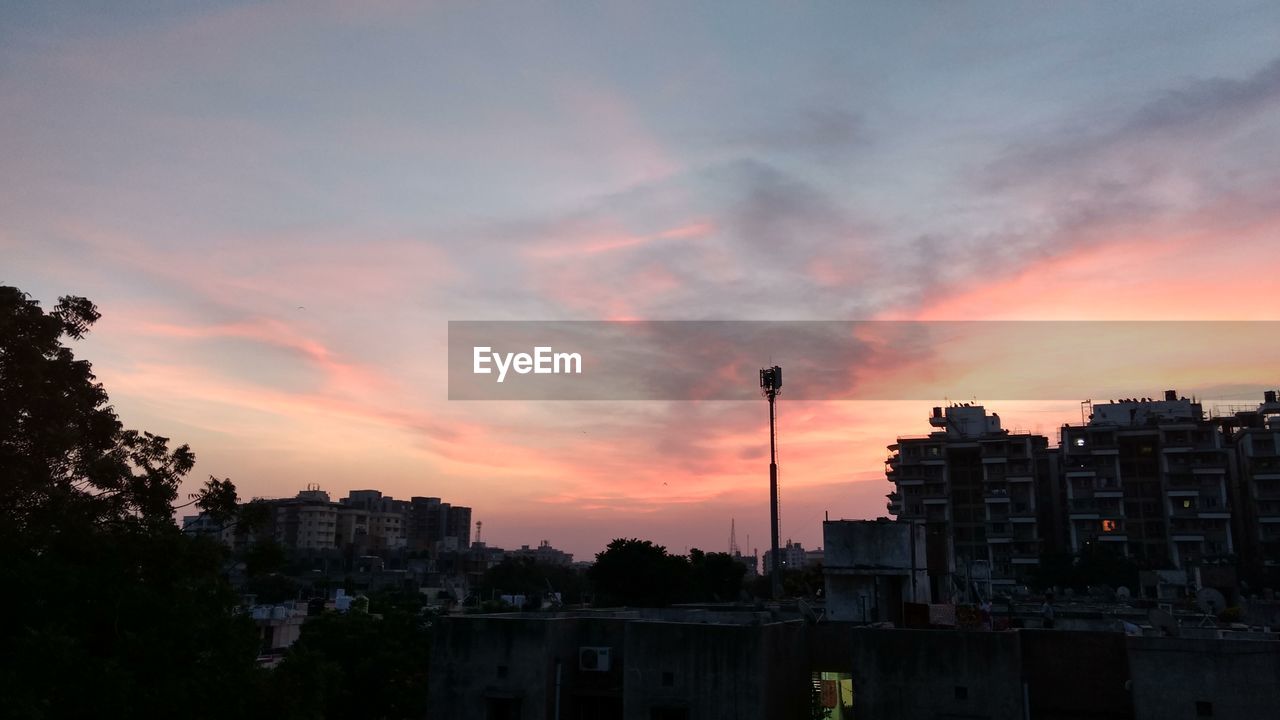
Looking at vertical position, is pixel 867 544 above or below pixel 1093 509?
below

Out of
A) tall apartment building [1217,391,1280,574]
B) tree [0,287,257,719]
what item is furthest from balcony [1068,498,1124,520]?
tree [0,287,257,719]

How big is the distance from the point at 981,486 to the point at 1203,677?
84172mm

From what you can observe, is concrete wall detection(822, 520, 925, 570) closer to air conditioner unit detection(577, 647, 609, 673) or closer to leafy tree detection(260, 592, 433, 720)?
air conditioner unit detection(577, 647, 609, 673)

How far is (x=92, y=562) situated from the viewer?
17047 mm

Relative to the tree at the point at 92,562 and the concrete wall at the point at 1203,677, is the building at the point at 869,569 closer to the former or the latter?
the concrete wall at the point at 1203,677

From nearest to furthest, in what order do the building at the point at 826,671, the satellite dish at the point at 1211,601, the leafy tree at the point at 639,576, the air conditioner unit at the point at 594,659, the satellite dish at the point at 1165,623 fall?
the building at the point at 826,671, the satellite dish at the point at 1165,623, the air conditioner unit at the point at 594,659, the satellite dish at the point at 1211,601, the leafy tree at the point at 639,576

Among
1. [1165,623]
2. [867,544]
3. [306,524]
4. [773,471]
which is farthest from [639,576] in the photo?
[306,524]

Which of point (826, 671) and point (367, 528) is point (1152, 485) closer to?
point (826, 671)

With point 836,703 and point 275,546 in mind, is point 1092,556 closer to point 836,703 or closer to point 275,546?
point 836,703

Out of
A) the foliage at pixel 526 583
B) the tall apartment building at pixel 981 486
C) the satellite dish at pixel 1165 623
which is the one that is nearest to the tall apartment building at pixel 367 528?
the foliage at pixel 526 583

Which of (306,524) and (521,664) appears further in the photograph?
(306,524)

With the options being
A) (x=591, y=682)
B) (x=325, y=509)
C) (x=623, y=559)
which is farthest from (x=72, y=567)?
(x=325, y=509)

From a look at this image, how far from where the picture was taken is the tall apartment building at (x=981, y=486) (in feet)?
302

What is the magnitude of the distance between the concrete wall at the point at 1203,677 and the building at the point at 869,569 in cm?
860
